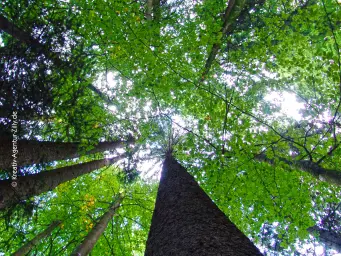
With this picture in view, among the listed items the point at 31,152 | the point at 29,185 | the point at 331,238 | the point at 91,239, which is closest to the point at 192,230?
the point at 31,152

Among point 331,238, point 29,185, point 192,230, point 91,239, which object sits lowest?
point 192,230

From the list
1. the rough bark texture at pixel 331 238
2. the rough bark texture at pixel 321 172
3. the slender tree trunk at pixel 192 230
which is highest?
the rough bark texture at pixel 321 172

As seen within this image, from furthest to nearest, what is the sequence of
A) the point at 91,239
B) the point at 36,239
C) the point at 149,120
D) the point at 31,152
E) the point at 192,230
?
1. the point at 149,120
2. the point at 36,239
3. the point at 91,239
4. the point at 31,152
5. the point at 192,230

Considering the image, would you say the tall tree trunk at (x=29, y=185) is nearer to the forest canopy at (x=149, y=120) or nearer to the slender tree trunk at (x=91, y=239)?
the forest canopy at (x=149, y=120)

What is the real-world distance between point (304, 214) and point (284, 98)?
7.43 m

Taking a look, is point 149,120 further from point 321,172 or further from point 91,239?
point 321,172

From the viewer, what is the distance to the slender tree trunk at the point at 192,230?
2.03m

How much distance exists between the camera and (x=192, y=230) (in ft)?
7.80

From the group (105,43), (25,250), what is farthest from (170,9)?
(25,250)

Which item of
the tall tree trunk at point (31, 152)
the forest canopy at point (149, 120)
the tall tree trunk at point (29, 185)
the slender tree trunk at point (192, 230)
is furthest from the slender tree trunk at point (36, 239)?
the slender tree trunk at point (192, 230)

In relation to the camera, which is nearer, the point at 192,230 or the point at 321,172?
the point at 192,230

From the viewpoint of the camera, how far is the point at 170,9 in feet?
37.6

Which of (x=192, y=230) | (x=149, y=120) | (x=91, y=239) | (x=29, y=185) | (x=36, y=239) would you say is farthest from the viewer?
(x=149, y=120)

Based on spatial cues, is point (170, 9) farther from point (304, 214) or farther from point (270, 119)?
point (304, 214)
